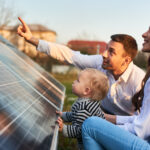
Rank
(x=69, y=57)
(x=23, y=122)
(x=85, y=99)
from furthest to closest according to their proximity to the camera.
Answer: (x=69, y=57) < (x=85, y=99) < (x=23, y=122)

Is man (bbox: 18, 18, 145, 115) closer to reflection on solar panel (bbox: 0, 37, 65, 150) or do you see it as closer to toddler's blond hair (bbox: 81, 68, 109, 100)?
toddler's blond hair (bbox: 81, 68, 109, 100)

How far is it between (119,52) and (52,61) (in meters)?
20.2

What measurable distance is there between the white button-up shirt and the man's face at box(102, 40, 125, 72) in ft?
0.46

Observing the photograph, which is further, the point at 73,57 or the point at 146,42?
the point at 73,57

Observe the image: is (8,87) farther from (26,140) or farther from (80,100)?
(26,140)

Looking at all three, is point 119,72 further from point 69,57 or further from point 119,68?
point 69,57

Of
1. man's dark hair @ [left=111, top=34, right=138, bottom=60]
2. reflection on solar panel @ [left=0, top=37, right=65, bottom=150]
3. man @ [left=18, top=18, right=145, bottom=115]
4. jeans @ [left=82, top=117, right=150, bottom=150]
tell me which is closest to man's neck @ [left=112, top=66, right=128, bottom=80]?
man @ [left=18, top=18, right=145, bottom=115]

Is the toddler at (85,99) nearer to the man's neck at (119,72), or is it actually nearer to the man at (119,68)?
the man at (119,68)

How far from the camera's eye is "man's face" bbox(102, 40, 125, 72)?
3.65 metres

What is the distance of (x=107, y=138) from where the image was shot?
2.12 meters

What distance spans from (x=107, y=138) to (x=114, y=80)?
1.75 meters

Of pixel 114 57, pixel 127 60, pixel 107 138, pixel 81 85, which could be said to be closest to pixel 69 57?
pixel 114 57

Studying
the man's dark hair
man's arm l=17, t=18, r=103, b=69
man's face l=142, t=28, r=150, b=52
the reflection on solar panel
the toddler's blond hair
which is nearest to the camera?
the reflection on solar panel

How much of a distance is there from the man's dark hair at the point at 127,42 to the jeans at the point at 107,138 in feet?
5.89
